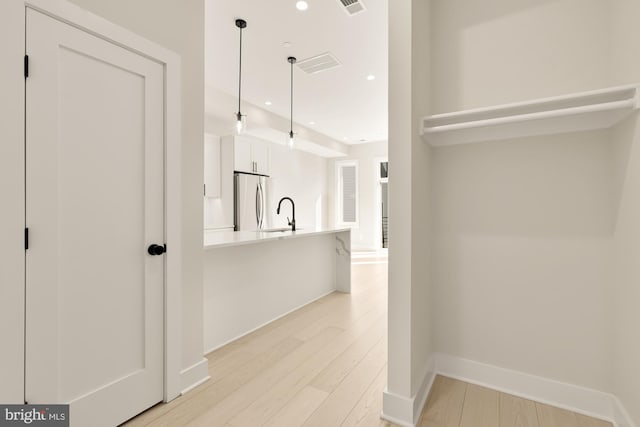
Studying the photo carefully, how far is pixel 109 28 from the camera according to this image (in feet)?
5.30

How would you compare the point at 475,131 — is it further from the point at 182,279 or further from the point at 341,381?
the point at 182,279

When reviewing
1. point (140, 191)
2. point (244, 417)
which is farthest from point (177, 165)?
point (244, 417)

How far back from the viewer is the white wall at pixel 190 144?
1973mm

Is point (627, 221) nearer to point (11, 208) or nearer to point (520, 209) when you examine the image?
point (520, 209)

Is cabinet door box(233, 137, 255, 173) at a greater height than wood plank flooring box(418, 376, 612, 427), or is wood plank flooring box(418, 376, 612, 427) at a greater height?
cabinet door box(233, 137, 255, 173)

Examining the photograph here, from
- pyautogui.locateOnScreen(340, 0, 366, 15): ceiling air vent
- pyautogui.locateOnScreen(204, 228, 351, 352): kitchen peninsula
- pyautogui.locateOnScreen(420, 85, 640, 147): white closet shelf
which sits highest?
pyautogui.locateOnScreen(340, 0, 366, 15): ceiling air vent

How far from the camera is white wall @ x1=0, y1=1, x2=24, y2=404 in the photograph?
1274 mm

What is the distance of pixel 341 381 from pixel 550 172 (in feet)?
6.21

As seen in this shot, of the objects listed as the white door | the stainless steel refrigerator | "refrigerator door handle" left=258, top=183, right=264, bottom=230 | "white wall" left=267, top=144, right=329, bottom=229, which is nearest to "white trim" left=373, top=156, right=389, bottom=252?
"white wall" left=267, top=144, right=329, bottom=229

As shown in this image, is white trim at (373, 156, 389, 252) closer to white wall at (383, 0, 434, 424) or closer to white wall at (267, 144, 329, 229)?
white wall at (267, 144, 329, 229)

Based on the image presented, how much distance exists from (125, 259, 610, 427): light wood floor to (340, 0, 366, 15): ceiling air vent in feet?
9.95

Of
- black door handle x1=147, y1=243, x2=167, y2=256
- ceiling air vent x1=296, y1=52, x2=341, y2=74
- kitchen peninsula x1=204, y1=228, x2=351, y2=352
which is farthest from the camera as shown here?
ceiling air vent x1=296, y1=52, x2=341, y2=74

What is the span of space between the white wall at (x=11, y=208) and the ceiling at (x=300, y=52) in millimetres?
1942

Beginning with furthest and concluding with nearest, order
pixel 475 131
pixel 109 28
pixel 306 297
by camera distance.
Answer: pixel 306 297, pixel 475 131, pixel 109 28
